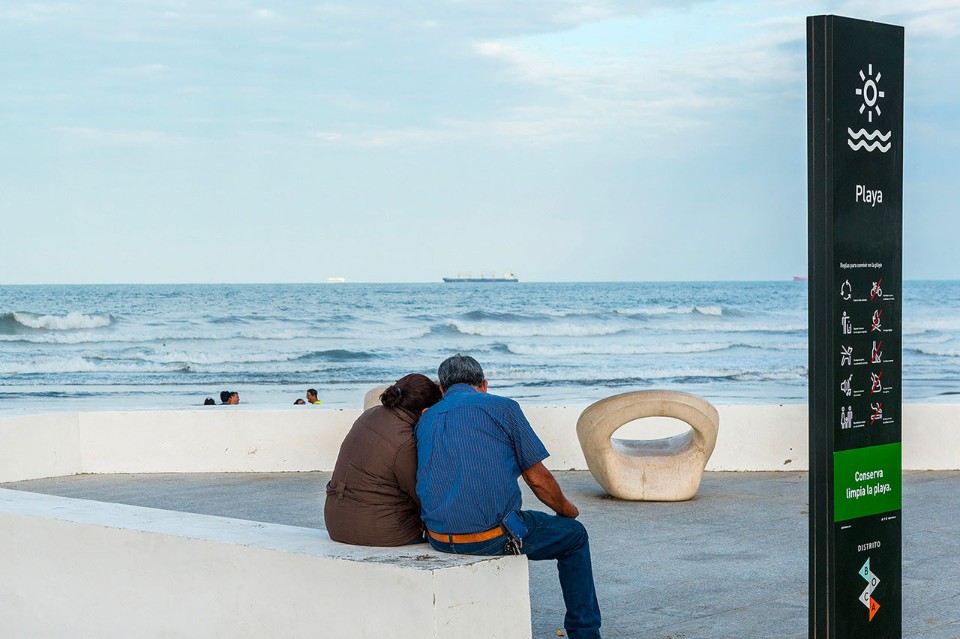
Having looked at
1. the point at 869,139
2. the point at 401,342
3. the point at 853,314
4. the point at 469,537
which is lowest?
the point at 401,342

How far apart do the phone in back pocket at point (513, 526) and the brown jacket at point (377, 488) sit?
36cm

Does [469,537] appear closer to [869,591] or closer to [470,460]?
[470,460]

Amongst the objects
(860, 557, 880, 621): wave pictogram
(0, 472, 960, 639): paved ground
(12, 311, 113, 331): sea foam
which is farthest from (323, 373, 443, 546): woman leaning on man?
(12, 311, 113, 331): sea foam

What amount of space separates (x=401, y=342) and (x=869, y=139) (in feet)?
A: 135

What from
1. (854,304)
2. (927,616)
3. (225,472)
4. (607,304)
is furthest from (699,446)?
(607,304)

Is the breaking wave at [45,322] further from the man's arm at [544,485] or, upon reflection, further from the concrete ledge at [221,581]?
the man's arm at [544,485]

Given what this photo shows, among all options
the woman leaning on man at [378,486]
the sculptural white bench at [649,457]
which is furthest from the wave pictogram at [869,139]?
the sculptural white bench at [649,457]

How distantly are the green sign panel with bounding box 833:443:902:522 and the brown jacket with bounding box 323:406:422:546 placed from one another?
1.58 metres

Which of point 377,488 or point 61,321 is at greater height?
point 377,488

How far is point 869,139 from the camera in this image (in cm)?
407

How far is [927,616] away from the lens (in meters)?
5.54

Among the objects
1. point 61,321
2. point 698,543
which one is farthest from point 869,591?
point 61,321

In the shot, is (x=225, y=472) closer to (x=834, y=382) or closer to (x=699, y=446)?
(x=699, y=446)

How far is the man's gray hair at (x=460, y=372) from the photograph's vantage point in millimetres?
4613
